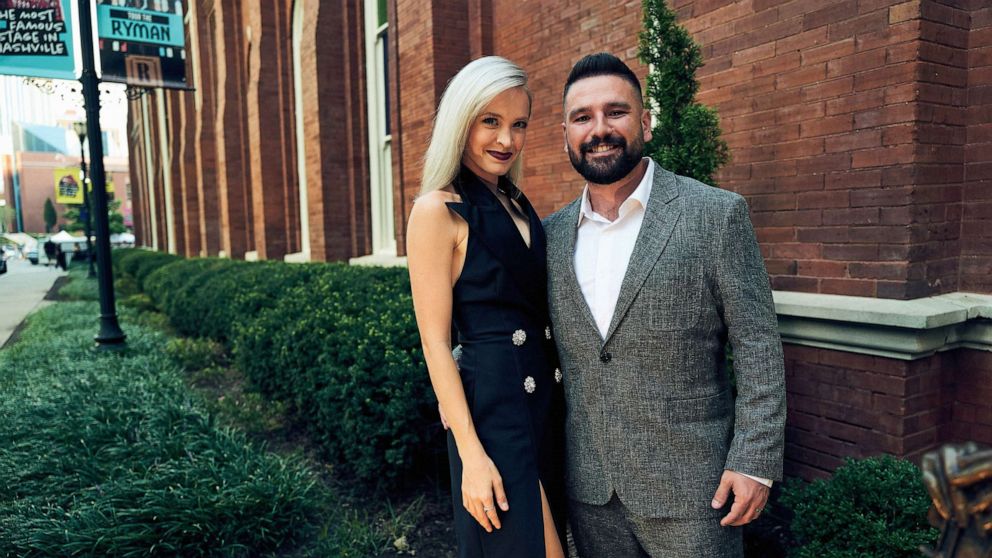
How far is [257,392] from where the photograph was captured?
6.44 m

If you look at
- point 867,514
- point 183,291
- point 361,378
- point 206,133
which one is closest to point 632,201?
point 867,514

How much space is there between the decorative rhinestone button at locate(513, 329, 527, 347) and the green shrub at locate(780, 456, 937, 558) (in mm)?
1661

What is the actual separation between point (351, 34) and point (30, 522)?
30.6 feet

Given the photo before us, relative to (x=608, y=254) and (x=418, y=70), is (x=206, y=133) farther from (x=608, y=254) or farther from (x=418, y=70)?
(x=608, y=254)

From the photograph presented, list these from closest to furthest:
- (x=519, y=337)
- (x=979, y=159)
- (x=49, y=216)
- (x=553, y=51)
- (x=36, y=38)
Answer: (x=519, y=337), (x=979, y=159), (x=553, y=51), (x=36, y=38), (x=49, y=216)

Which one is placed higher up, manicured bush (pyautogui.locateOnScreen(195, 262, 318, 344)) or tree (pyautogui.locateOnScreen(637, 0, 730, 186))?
tree (pyautogui.locateOnScreen(637, 0, 730, 186))

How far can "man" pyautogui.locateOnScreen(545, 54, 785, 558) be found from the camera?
5.62 feet

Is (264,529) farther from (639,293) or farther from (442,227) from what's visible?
(639,293)

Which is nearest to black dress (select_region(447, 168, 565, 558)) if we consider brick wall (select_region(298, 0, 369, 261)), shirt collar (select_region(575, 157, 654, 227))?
shirt collar (select_region(575, 157, 654, 227))

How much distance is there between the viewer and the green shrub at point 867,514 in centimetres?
238

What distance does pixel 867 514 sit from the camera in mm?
2494

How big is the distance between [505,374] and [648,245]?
0.58 meters

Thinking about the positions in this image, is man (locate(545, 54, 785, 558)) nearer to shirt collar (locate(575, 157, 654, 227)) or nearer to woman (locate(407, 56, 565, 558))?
shirt collar (locate(575, 157, 654, 227))

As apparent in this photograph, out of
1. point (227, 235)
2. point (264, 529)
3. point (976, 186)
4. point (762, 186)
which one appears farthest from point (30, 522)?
point (227, 235)
